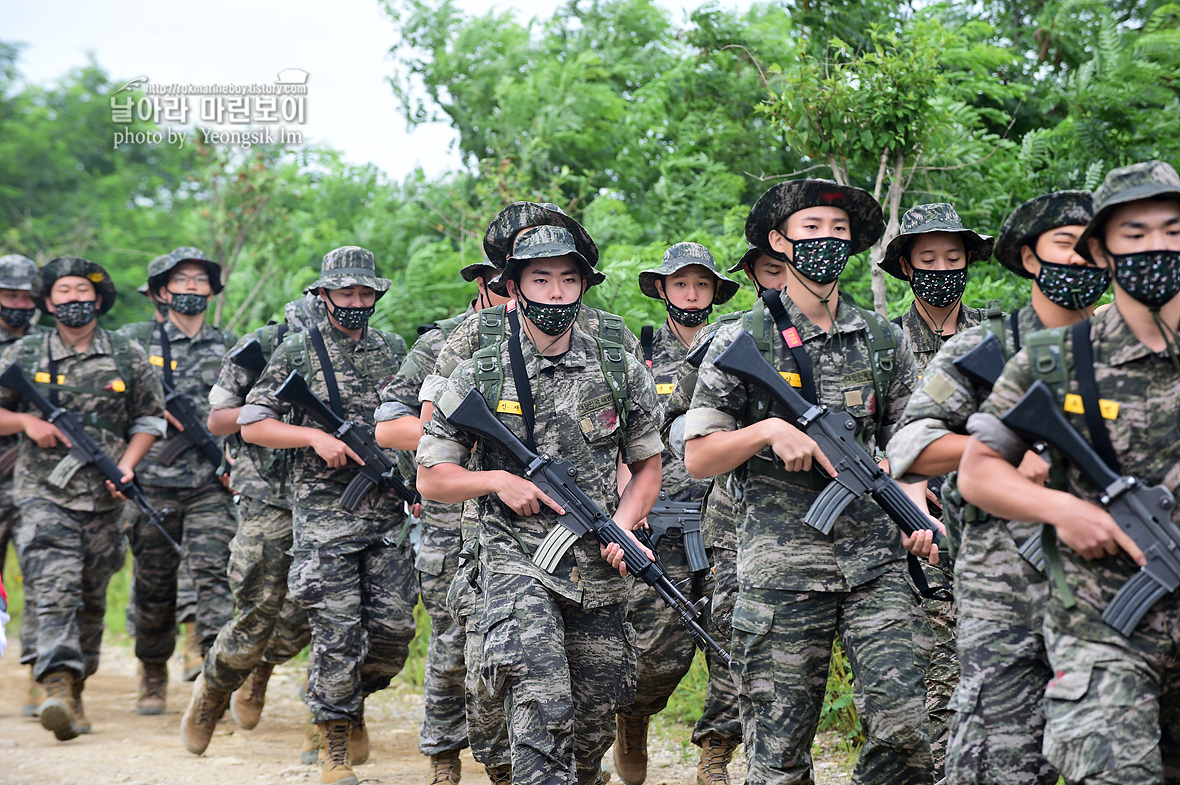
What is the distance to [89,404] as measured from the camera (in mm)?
8516

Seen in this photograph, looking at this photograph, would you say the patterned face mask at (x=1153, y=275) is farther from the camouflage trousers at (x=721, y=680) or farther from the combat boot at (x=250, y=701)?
the combat boot at (x=250, y=701)

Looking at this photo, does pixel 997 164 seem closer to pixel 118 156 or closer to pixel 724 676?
pixel 724 676

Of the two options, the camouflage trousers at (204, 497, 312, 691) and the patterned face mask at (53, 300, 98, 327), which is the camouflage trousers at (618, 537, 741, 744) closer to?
the camouflage trousers at (204, 497, 312, 691)

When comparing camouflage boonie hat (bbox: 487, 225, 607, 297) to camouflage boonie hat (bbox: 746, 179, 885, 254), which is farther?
camouflage boonie hat (bbox: 487, 225, 607, 297)

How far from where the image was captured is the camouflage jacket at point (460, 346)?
18.2 feet

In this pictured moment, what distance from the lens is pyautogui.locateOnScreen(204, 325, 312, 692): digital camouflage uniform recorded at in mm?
7398

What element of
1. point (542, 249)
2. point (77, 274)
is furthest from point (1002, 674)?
point (77, 274)

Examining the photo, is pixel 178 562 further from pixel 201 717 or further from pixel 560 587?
pixel 560 587

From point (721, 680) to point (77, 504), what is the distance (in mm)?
4704

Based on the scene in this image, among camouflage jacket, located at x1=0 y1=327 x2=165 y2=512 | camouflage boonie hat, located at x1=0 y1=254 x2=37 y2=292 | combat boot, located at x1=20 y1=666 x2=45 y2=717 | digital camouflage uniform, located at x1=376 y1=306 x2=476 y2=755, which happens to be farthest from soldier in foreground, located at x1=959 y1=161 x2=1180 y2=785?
camouflage boonie hat, located at x1=0 y1=254 x2=37 y2=292

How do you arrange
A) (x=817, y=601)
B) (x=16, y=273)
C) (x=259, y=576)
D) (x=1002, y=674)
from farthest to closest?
(x=16, y=273) → (x=259, y=576) → (x=817, y=601) → (x=1002, y=674)

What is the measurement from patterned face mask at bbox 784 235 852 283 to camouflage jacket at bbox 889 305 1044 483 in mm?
724

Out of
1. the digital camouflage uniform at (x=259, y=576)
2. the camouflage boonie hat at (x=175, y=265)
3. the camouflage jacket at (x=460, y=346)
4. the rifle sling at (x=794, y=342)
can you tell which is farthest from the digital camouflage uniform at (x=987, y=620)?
the camouflage boonie hat at (x=175, y=265)

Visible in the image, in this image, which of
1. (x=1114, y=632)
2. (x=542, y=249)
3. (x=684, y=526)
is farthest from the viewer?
(x=684, y=526)
